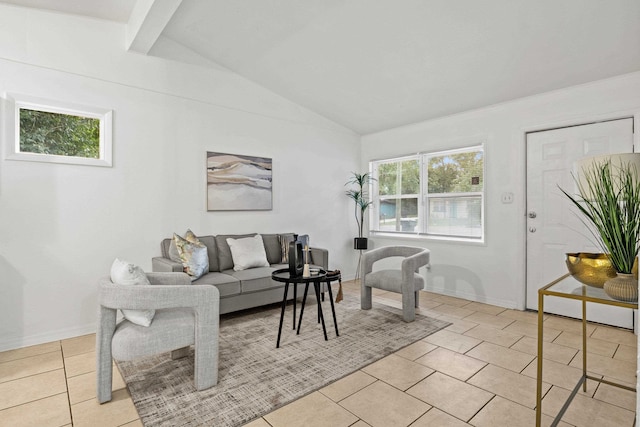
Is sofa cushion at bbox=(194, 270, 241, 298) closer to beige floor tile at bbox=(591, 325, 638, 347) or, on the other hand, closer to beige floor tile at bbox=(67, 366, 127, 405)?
beige floor tile at bbox=(67, 366, 127, 405)

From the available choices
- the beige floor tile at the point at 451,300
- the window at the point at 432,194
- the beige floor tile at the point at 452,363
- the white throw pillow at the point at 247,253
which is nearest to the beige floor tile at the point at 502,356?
the beige floor tile at the point at 452,363

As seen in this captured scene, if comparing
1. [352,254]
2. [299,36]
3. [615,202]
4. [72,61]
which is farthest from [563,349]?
[72,61]

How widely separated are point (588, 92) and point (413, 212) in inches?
100

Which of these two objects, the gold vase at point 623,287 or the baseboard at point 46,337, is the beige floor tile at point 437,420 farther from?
the baseboard at point 46,337

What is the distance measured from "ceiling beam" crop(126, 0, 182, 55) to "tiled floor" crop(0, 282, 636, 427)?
2.98 m

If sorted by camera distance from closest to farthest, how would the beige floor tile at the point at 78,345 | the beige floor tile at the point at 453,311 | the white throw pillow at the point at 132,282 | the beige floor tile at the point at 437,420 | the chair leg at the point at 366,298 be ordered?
the beige floor tile at the point at 437,420, the white throw pillow at the point at 132,282, the beige floor tile at the point at 78,345, the beige floor tile at the point at 453,311, the chair leg at the point at 366,298

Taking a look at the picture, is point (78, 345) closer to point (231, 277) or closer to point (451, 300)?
point (231, 277)

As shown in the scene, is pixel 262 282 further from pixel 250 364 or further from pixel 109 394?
pixel 109 394

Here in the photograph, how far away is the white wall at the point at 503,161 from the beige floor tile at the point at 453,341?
4.32 ft

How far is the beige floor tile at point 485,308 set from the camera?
153 inches

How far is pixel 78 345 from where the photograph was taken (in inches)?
119

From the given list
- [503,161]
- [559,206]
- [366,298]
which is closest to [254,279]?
[366,298]

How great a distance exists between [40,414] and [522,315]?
14.3 feet

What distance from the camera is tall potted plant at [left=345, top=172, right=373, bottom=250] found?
18.5ft
